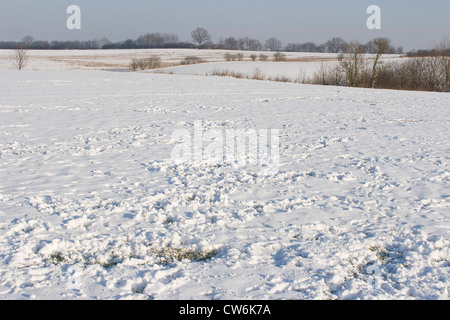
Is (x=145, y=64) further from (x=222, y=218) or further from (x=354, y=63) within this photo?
(x=222, y=218)

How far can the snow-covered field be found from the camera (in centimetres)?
409

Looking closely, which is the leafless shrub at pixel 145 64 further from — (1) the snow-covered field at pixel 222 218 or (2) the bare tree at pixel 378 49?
(1) the snow-covered field at pixel 222 218

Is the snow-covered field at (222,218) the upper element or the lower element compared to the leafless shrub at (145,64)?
lower

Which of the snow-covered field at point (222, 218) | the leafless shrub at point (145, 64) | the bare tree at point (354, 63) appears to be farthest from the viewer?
the leafless shrub at point (145, 64)

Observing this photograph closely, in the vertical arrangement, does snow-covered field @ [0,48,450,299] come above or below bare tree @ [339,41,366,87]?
below

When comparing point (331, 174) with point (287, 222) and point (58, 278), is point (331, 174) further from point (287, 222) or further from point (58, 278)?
point (58, 278)

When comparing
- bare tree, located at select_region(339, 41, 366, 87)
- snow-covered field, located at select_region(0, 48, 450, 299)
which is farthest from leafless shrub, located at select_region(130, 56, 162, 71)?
snow-covered field, located at select_region(0, 48, 450, 299)

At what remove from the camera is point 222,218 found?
18.4 ft

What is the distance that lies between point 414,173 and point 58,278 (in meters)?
6.41

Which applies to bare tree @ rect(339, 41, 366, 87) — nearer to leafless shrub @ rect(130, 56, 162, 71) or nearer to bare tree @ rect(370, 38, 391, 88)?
bare tree @ rect(370, 38, 391, 88)

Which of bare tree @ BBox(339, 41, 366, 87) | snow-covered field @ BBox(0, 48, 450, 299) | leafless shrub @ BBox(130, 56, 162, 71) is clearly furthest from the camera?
leafless shrub @ BBox(130, 56, 162, 71)

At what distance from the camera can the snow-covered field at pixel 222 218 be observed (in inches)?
161

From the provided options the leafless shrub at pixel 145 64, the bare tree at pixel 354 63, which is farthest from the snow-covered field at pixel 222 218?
the leafless shrub at pixel 145 64

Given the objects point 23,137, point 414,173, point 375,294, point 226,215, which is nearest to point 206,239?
point 226,215
